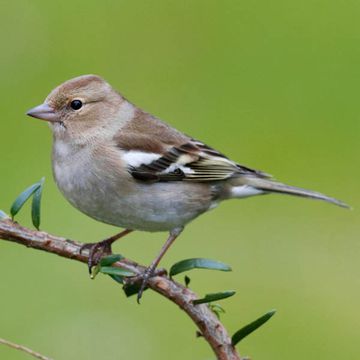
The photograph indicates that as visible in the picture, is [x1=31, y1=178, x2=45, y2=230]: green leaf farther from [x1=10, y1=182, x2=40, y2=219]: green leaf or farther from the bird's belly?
the bird's belly

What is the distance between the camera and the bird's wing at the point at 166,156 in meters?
3.49

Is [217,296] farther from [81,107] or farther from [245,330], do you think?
[81,107]

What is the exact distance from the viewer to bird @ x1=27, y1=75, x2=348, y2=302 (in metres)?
3.24

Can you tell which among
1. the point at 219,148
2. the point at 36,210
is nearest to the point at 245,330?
the point at 36,210

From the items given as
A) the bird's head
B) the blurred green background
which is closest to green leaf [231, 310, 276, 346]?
the bird's head

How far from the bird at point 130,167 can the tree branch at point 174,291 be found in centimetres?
114

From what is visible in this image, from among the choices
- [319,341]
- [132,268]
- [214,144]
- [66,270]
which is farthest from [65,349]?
[132,268]

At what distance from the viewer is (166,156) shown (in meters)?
3.56

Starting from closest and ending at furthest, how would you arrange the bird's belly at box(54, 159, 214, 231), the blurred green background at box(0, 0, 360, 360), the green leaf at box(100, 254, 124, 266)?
the green leaf at box(100, 254, 124, 266), the bird's belly at box(54, 159, 214, 231), the blurred green background at box(0, 0, 360, 360)

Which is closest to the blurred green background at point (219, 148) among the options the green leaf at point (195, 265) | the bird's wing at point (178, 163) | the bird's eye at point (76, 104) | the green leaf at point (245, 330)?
the bird's wing at point (178, 163)

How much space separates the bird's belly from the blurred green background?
165 cm

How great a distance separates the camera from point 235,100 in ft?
24.3

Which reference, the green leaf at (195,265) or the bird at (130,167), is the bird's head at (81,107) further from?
the green leaf at (195,265)

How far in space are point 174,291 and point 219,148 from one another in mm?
4721
